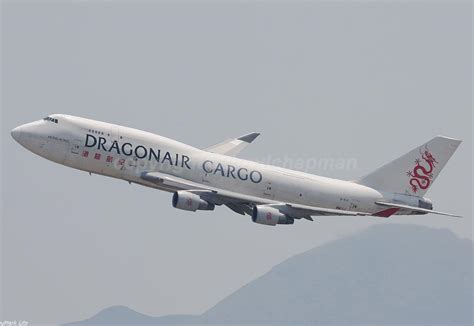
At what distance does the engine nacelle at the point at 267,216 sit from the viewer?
7312 cm

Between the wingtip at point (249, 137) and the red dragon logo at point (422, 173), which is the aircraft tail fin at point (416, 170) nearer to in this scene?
the red dragon logo at point (422, 173)

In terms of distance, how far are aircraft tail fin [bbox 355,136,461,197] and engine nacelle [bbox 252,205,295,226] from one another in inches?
392

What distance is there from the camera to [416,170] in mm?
80938

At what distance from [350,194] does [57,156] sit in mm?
22872

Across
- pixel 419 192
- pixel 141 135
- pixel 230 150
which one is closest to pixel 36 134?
pixel 141 135

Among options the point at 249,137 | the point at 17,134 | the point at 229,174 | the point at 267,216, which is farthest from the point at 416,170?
the point at 17,134

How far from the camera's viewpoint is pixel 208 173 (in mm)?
74500

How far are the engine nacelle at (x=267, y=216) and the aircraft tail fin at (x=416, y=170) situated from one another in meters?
9.95

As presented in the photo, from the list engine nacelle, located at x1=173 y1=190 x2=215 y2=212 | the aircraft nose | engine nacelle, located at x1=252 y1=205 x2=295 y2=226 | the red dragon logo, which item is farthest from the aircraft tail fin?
the aircraft nose

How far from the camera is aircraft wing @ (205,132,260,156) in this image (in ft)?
273

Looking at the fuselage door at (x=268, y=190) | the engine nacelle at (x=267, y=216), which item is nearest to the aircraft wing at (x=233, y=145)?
the fuselage door at (x=268, y=190)

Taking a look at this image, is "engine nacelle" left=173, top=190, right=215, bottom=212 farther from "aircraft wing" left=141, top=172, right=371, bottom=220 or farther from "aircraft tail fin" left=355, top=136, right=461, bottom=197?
"aircraft tail fin" left=355, top=136, right=461, bottom=197

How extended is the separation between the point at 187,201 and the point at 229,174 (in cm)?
511

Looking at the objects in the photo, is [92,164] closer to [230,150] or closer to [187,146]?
[187,146]
